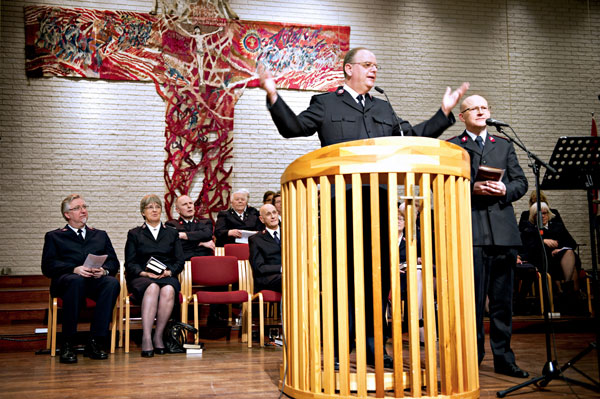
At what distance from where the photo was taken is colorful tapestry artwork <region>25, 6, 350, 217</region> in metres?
7.77

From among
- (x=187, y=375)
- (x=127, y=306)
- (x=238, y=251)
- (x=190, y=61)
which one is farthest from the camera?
(x=190, y=61)

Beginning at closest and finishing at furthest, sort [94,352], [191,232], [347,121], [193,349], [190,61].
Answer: [347,121]
[94,352]
[193,349]
[191,232]
[190,61]

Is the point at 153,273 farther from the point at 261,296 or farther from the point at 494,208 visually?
the point at 494,208

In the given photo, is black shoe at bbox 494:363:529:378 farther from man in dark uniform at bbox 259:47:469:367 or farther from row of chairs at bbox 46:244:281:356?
row of chairs at bbox 46:244:281:356

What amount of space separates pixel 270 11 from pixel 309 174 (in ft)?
21.8

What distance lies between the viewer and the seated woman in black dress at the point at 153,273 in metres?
4.63

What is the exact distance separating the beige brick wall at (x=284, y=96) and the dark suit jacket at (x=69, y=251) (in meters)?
2.95

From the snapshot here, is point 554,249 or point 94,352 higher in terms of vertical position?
point 554,249

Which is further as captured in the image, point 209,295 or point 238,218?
point 238,218

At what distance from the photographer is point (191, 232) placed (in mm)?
6539

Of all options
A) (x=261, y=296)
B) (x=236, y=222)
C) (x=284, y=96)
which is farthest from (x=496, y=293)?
(x=284, y=96)

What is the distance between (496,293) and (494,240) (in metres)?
0.33

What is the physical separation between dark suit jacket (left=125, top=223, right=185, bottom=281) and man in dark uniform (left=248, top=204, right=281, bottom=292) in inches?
26.4

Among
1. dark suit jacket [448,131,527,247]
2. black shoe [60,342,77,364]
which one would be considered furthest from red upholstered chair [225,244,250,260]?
dark suit jacket [448,131,527,247]
